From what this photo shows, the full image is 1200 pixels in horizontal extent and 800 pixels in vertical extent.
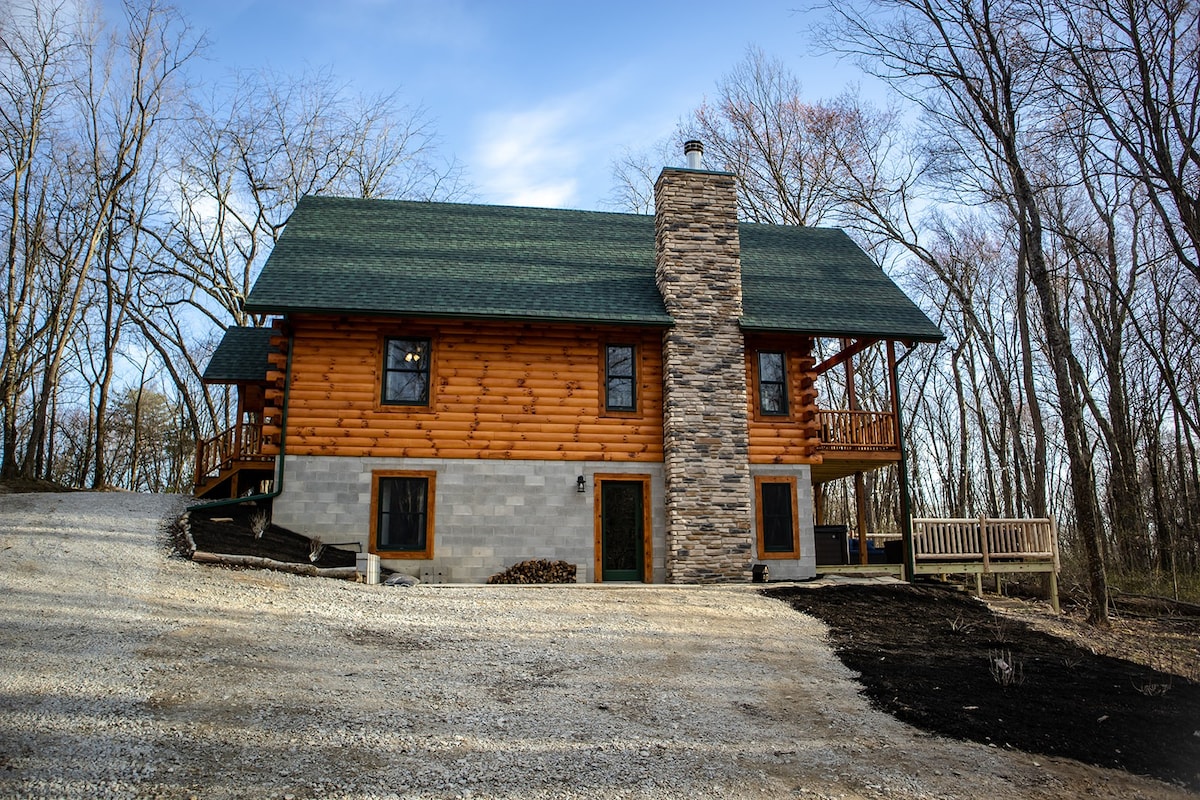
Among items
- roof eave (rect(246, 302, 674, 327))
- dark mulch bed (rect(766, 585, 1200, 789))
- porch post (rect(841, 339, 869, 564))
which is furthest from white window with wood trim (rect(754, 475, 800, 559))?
roof eave (rect(246, 302, 674, 327))

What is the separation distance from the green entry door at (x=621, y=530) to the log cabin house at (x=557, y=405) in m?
0.04

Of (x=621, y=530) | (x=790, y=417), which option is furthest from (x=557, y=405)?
(x=790, y=417)

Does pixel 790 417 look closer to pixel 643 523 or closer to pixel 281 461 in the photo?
pixel 643 523

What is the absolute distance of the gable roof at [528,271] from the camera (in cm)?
1527

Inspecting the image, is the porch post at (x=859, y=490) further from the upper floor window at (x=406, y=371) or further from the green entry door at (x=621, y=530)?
the upper floor window at (x=406, y=371)

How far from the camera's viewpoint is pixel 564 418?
15.5m

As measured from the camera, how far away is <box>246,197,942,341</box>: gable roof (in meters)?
15.3

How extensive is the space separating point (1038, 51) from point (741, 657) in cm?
1134

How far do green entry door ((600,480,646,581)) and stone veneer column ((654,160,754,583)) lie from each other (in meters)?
0.62

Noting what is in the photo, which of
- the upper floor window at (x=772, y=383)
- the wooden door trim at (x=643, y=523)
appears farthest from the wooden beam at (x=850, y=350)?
the wooden door trim at (x=643, y=523)

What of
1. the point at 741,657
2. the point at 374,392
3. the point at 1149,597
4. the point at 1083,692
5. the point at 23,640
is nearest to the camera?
the point at 23,640

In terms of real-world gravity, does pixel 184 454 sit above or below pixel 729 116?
below

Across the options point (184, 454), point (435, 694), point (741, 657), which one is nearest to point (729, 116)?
point (184, 454)

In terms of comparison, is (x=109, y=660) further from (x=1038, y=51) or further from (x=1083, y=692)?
(x=1038, y=51)
